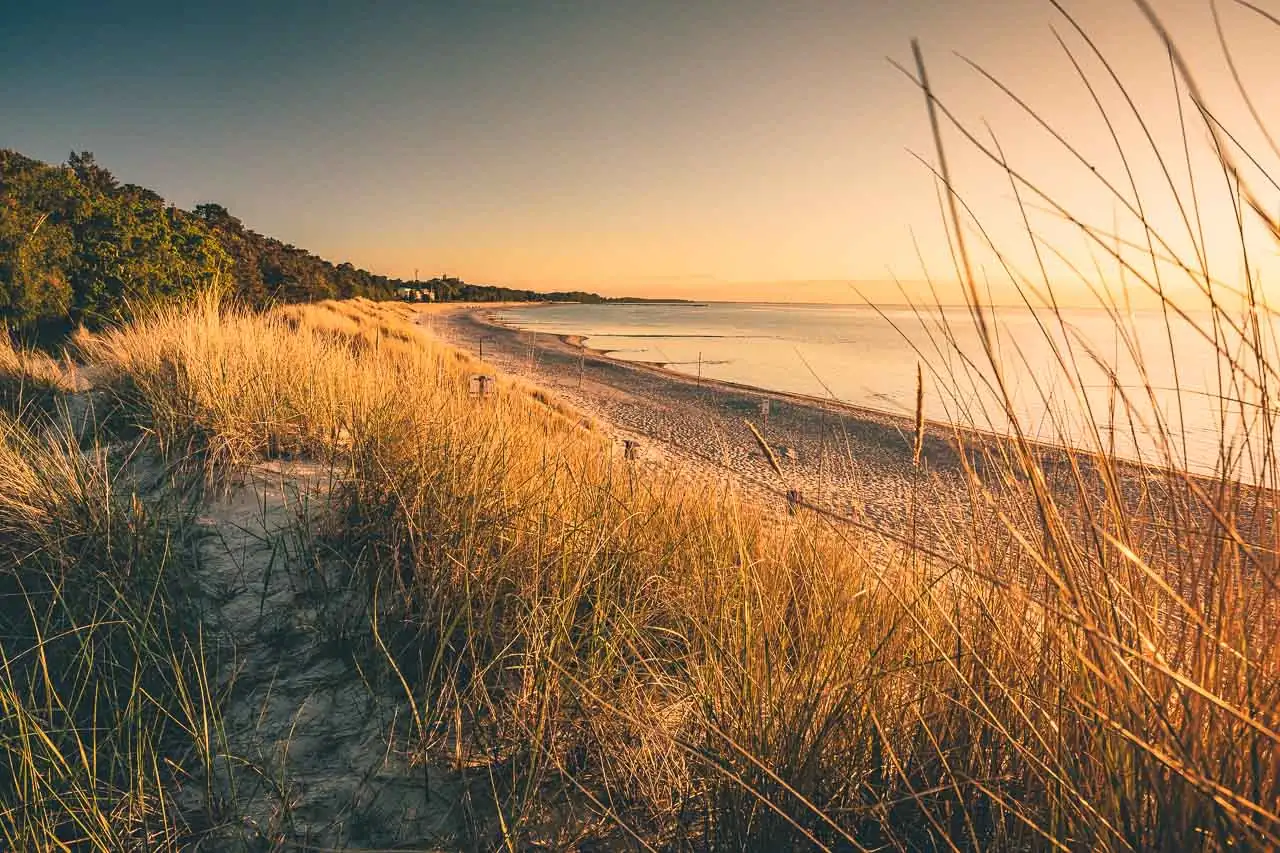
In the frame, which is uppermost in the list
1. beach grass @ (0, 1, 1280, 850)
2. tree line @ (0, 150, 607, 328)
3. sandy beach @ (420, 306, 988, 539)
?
tree line @ (0, 150, 607, 328)

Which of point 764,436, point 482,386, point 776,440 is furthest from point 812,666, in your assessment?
point 776,440

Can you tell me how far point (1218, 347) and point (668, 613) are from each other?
1925 mm

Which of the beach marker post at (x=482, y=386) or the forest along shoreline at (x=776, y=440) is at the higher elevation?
the beach marker post at (x=482, y=386)

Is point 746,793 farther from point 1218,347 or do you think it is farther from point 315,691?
point 315,691

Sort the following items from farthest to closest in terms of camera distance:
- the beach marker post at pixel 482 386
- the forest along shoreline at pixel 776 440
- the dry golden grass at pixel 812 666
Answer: the forest along shoreline at pixel 776 440 < the beach marker post at pixel 482 386 < the dry golden grass at pixel 812 666

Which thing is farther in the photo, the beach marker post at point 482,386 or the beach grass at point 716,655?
the beach marker post at point 482,386

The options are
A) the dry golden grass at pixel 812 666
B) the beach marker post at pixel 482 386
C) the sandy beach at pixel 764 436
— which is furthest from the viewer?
the sandy beach at pixel 764 436

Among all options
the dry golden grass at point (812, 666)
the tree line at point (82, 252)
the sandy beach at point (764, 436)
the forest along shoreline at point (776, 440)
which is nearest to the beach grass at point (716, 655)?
the dry golden grass at point (812, 666)

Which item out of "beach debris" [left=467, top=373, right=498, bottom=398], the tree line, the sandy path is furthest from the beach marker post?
the tree line

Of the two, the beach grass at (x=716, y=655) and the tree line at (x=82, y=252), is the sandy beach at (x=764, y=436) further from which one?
the tree line at (x=82, y=252)

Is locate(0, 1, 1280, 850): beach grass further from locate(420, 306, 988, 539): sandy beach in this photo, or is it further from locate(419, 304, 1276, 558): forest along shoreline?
locate(420, 306, 988, 539): sandy beach

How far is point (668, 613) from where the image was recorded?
246cm

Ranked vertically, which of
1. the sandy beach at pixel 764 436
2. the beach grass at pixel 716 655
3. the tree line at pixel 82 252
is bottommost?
the sandy beach at pixel 764 436

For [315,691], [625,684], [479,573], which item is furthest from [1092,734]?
[315,691]
